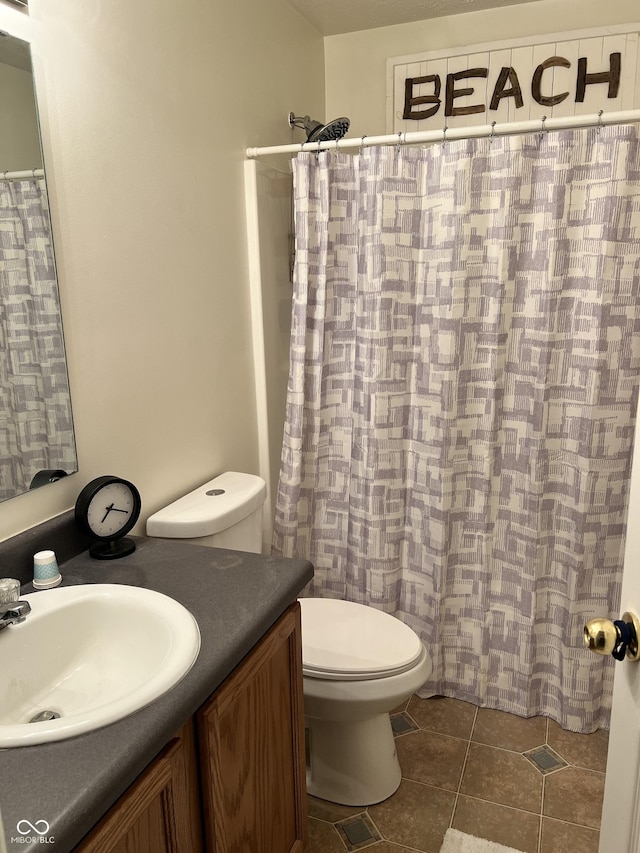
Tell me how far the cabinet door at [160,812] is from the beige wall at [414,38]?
232 centimetres

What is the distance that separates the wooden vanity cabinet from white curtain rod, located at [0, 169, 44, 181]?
1.01m

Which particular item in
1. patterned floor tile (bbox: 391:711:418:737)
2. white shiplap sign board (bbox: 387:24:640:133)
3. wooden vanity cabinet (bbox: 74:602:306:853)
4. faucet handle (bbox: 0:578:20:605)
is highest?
white shiplap sign board (bbox: 387:24:640:133)

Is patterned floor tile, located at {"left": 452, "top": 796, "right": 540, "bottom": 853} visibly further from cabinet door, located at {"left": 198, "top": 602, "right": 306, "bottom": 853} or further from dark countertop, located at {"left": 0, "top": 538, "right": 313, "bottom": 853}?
dark countertop, located at {"left": 0, "top": 538, "right": 313, "bottom": 853}

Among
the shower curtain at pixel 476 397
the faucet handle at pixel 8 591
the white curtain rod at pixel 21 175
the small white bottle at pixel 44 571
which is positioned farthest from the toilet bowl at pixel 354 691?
the white curtain rod at pixel 21 175

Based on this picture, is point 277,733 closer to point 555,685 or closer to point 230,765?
point 230,765

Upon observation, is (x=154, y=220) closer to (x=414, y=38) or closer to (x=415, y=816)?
(x=414, y=38)

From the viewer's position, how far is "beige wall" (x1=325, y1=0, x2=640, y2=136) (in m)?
2.26

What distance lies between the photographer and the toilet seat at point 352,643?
1.70 m

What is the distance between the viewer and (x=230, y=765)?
1172mm

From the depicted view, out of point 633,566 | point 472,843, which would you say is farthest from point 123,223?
point 472,843

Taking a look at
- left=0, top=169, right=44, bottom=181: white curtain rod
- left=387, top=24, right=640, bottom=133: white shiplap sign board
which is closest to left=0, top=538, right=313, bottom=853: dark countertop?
left=0, top=169, right=44, bottom=181: white curtain rod

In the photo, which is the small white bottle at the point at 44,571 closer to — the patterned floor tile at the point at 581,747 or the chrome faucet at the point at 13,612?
the chrome faucet at the point at 13,612

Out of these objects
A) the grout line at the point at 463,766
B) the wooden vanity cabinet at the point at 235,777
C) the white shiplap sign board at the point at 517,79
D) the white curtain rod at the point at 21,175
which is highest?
the white shiplap sign board at the point at 517,79

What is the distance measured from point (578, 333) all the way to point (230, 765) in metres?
1.48
